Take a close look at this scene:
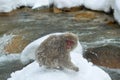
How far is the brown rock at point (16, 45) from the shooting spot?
899 centimetres

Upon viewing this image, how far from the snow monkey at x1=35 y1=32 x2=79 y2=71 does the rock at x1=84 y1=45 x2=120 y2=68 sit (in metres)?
3.26

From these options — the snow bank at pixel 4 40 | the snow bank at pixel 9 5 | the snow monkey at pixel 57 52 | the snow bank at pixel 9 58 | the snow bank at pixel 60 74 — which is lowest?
the snow bank at pixel 9 58

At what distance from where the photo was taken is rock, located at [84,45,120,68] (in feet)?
25.2

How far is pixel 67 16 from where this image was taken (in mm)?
13289

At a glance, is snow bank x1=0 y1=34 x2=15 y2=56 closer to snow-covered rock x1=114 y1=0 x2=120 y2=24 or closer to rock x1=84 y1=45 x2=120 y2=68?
rock x1=84 y1=45 x2=120 y2=68

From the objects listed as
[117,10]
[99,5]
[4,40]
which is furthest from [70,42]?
[99,5]

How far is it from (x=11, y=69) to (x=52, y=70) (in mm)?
3487

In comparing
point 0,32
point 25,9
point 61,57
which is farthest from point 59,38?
point 25,9

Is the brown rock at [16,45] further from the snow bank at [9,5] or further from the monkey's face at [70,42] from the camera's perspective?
the snow bank at [9,5]

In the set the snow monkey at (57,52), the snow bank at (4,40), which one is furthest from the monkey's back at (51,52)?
the snow bank at (4,40)

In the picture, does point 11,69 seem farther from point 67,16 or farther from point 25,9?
point 25,9

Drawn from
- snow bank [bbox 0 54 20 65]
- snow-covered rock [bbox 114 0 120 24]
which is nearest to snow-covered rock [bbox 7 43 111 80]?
snow bank [bbox 0 54 20 65]

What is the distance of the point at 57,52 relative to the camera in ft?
14.6

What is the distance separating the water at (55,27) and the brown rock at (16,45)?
17cm
